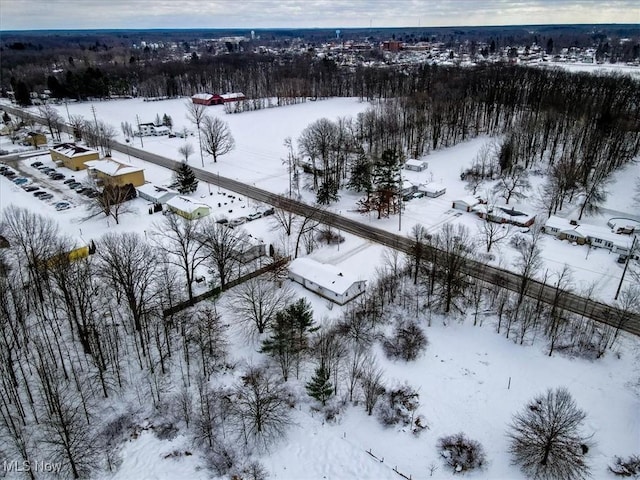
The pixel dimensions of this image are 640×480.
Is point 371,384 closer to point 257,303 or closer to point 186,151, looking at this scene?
point 257,303

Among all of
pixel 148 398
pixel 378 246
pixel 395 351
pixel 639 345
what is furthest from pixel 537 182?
pixel 148 398

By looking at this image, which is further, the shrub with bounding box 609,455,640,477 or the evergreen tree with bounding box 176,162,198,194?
the evergreen tree with bounding box 176,162,198,194

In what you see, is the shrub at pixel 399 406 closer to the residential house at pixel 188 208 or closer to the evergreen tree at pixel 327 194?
the evergreen tree at pixel 327 194

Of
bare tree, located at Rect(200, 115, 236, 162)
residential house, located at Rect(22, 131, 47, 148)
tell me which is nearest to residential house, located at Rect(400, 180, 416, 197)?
bare tree, located at Rect(200, 115, 236, 162)

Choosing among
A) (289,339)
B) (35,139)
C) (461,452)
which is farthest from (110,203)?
(35,139)

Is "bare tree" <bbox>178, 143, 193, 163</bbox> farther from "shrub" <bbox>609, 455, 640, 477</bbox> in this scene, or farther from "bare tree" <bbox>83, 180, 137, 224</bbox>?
"shrub" <bbox>609, 455, 640, 477</bbox>

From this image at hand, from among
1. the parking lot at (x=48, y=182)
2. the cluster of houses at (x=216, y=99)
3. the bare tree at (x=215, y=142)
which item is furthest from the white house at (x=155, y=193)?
the cluster of houses at (x=216, y=99)
